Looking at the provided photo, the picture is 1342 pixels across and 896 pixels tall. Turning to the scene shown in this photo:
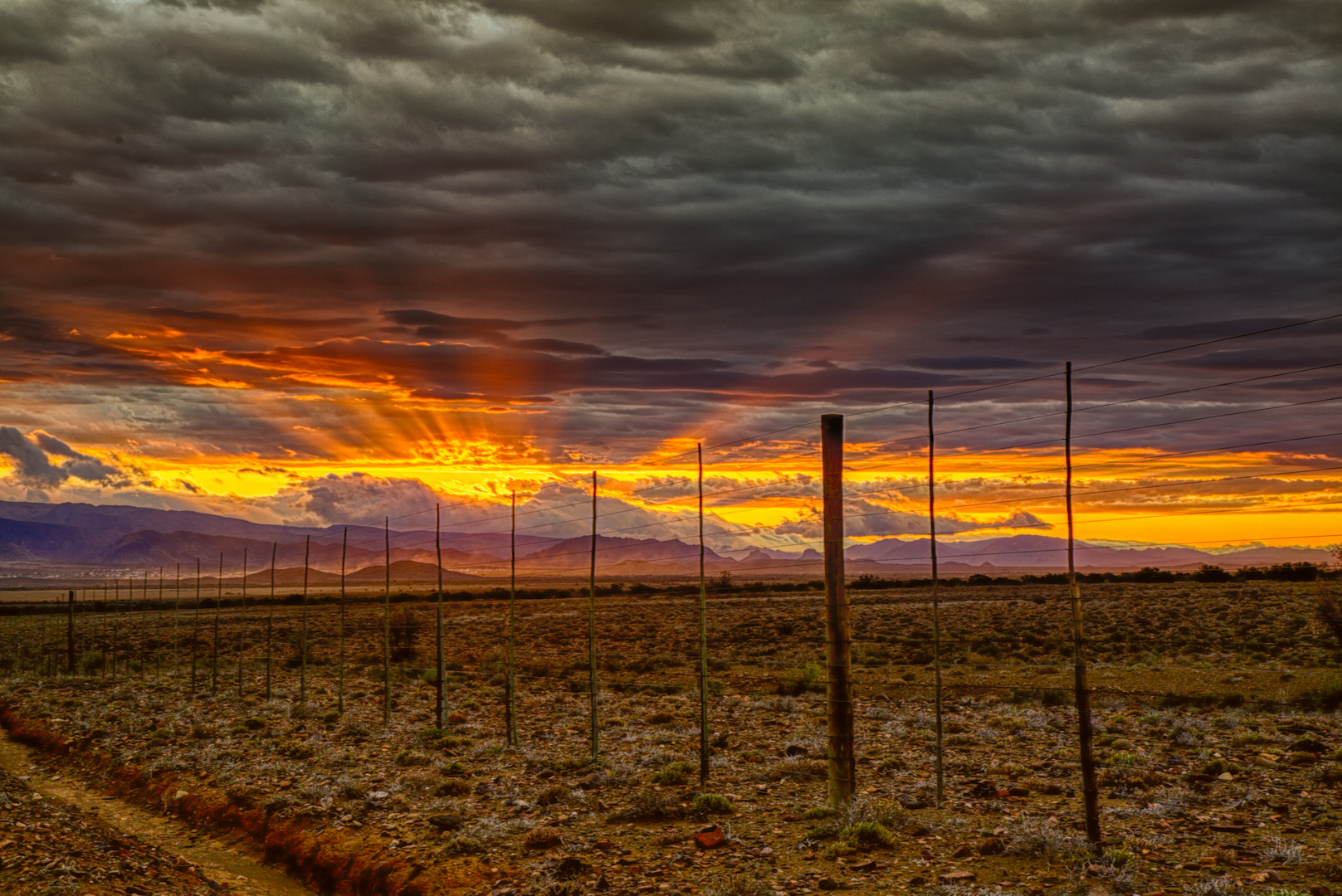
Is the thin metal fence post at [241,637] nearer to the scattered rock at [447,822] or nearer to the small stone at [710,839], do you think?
the scattered rock at [447,822]

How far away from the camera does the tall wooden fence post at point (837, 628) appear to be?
52.5 ft

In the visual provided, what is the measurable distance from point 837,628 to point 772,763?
636 centimetres

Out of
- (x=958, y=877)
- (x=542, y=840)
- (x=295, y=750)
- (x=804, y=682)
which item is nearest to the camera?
(x=958, y=877)

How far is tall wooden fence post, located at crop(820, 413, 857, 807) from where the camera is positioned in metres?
16.0

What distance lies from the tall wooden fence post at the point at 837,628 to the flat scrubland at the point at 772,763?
65 cm

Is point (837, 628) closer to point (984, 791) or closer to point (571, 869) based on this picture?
point (984, 791)

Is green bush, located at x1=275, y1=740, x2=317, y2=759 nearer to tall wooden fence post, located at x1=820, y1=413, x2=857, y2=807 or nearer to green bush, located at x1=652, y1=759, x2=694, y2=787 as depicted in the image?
green bush, located at x1=652, y1=759, x2=694, y2=787

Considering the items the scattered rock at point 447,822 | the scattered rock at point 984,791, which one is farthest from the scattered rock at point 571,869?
the scattered rock at point 984,791

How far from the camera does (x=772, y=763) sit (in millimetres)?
21000

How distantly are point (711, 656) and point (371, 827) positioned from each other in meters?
33.4

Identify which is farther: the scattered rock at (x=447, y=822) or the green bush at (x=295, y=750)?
the green bush at (x=295, y=750)

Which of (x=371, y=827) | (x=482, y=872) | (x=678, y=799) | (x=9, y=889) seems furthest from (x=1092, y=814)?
(x=9, y=889)

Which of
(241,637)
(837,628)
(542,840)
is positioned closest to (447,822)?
(542,840)

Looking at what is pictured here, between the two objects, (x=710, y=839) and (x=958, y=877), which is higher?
(x=958, y=877)
